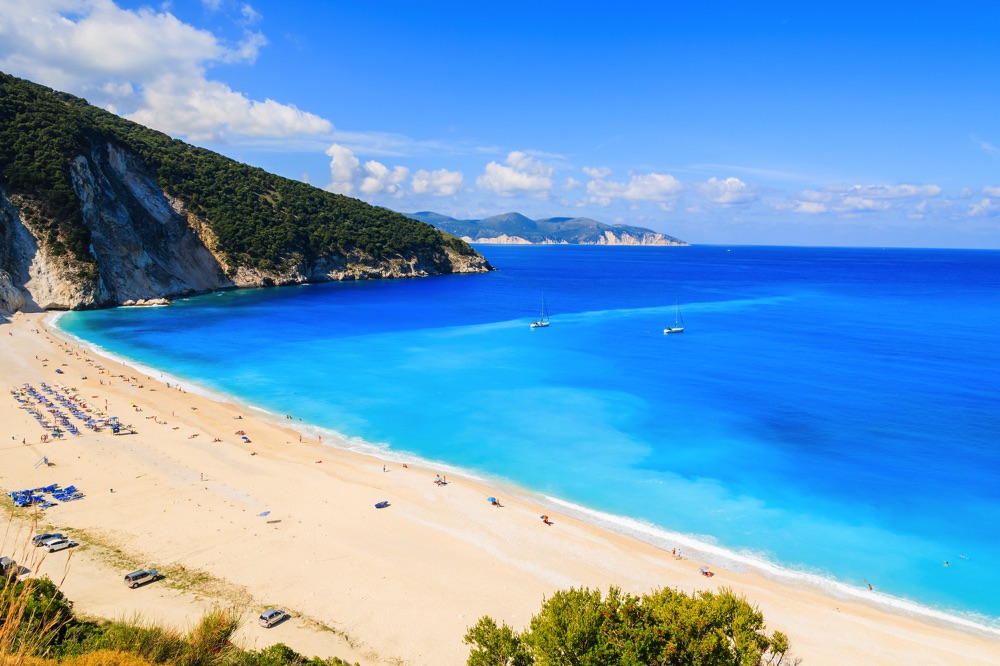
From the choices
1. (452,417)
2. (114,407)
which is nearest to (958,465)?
(452,417)

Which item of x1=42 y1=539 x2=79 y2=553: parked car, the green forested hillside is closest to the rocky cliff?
the green forested hillside

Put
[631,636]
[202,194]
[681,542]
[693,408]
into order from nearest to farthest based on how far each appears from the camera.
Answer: [631,636] < [681,542] < [693,408] < [202,194]

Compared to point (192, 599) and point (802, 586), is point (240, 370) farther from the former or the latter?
point (802, 586)

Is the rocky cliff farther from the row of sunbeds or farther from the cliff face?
the row of sunbeds

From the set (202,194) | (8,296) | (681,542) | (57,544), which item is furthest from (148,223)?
(681,542)

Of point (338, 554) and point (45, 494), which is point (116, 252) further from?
point (338, 554)
